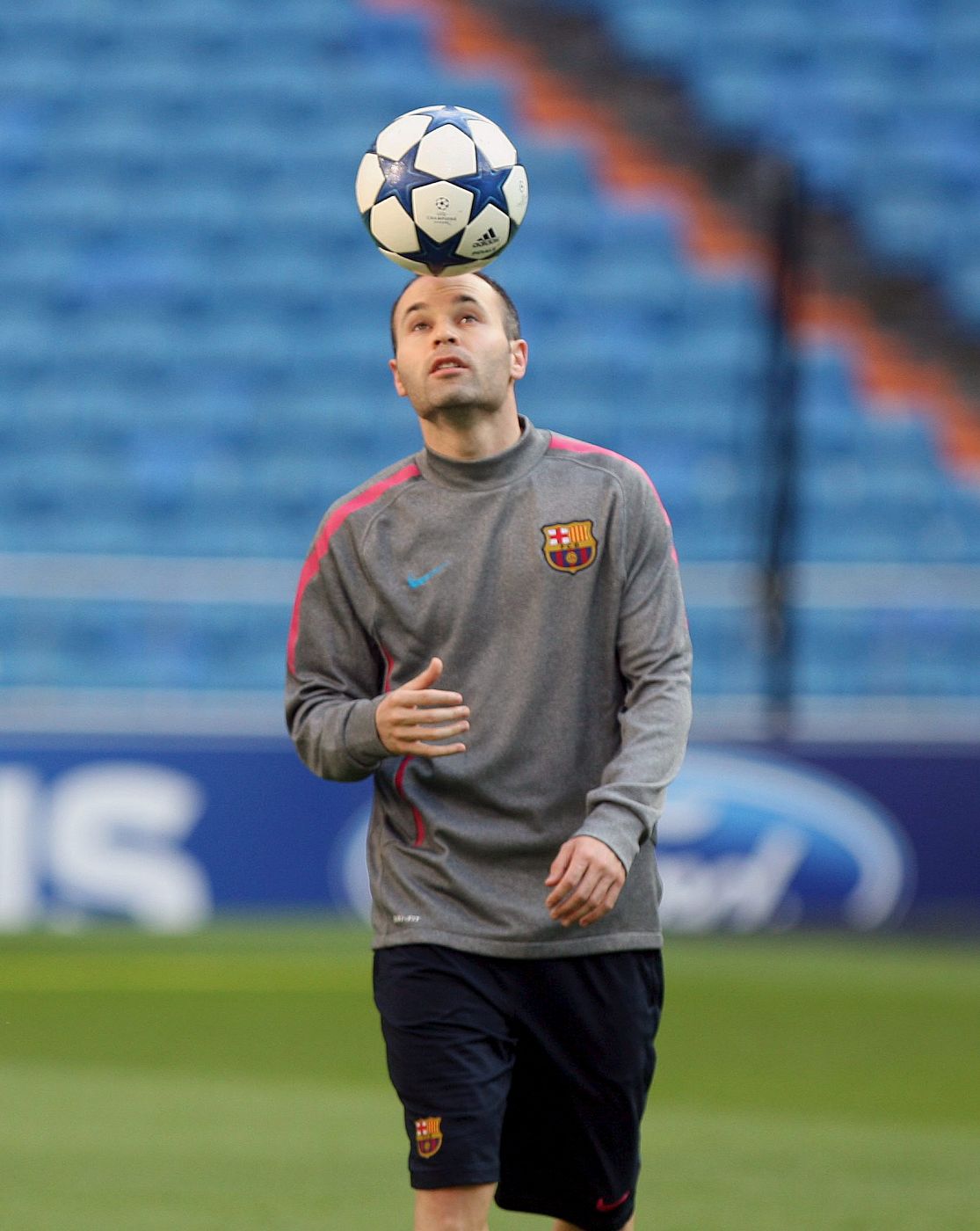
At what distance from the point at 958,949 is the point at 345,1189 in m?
5.02

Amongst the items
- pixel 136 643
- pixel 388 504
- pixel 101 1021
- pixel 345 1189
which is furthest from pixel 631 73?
pixel 388 504

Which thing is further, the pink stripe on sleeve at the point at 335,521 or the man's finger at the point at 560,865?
the pink stripe on sleeve at the point at 335,521

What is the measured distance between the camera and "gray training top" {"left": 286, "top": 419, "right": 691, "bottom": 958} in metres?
3.64

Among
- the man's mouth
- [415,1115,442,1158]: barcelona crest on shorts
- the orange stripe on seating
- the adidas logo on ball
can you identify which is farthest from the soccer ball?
the orange stripe on seating

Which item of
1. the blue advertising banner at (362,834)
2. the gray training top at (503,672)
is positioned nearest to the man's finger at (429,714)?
the gray training top at (503,672)

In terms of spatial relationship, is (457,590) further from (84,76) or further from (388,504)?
(84,76)

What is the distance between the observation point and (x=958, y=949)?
32.5 ft

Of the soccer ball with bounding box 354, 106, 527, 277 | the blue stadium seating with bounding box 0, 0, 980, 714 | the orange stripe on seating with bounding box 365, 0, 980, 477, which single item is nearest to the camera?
the soccer ball with bounding box 354, 106, 527, 277

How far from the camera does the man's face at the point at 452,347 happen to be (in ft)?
12.0

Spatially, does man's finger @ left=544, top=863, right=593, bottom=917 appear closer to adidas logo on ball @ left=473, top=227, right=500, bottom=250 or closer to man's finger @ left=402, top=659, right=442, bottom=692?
man's finger @ left=402, top=659, right=442, bottom=692

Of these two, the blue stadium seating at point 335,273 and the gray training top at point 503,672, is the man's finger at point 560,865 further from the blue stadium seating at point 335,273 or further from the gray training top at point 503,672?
the blue stadium seating at point 335,273

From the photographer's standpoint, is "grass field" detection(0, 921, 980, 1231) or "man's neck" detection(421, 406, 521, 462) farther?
"grass field" detection(0, 921, 980, 1231)

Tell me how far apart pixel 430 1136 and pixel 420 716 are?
0.66 m

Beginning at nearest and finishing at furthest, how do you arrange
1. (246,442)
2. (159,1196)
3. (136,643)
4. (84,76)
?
(159,1196) → (136,643) → (246,442) → (84,76)
